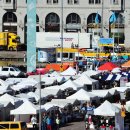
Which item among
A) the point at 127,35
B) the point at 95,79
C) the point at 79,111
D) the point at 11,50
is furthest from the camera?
the point at 127,35

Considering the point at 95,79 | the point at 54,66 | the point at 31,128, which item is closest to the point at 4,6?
the point at 54,66

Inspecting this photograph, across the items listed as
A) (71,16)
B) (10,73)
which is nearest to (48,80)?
(10,73)

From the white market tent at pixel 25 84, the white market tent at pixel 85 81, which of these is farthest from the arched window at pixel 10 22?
the white market tent at pixel 85 81

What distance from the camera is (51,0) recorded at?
111 meters

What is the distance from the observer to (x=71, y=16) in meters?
110

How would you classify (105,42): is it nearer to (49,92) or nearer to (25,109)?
(49,92)

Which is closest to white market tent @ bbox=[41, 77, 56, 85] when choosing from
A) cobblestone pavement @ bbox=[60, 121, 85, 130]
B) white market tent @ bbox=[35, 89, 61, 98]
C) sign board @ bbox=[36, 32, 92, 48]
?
white market tent @ bbox=[35, 89, 61, 98]

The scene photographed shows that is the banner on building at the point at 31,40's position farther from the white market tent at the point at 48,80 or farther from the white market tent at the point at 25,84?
the white market tent at the point at 25,84

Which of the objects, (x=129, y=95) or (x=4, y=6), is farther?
(x=4, y=6)

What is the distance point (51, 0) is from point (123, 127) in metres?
71.9

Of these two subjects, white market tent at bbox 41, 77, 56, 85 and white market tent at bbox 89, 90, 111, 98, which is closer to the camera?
white market tent at bbox 89, 90, 111, 98

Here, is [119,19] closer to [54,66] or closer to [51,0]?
[51,0]

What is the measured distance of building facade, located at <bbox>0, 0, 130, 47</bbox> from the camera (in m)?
109

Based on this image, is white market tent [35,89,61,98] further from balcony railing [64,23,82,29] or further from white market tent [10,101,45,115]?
balcony railing [64,23,82,29]
